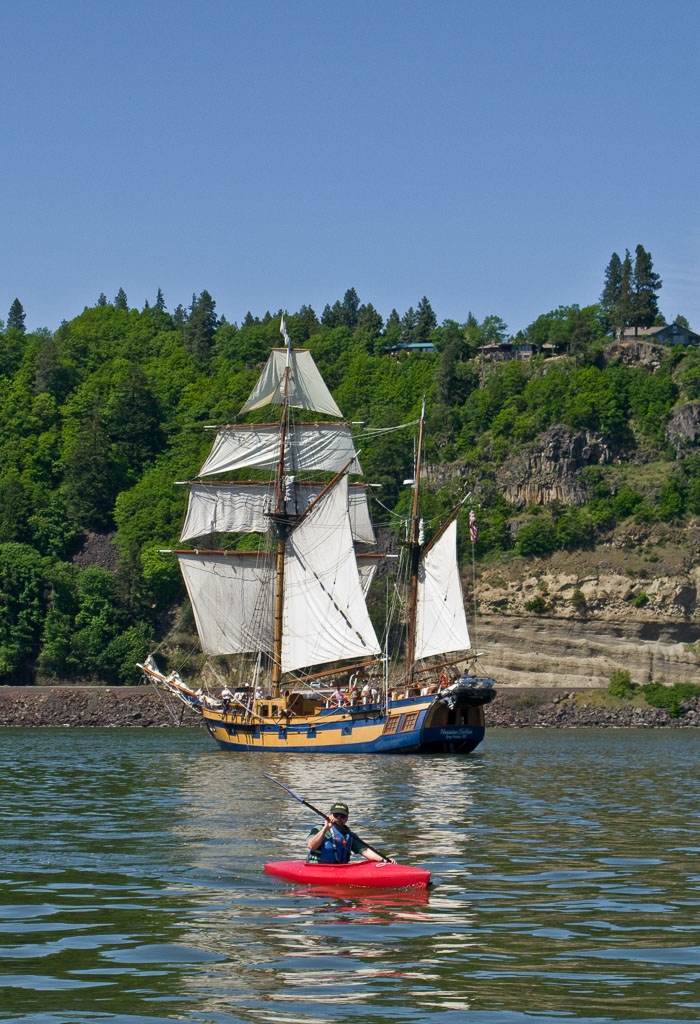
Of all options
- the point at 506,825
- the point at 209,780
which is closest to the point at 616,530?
the point at 209,780

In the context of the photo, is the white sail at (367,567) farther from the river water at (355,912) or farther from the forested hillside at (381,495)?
the river water at (355,912)

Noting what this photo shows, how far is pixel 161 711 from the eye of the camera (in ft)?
435

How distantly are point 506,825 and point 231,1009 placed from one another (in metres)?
22.1

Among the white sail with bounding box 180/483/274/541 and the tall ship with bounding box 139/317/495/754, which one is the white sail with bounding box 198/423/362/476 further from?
the white sail with bounding box 180/483/274/541

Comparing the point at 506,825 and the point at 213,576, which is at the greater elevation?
the point at 213,576

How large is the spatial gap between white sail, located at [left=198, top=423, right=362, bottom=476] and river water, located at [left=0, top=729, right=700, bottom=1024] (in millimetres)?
56548

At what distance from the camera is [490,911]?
24.4 m

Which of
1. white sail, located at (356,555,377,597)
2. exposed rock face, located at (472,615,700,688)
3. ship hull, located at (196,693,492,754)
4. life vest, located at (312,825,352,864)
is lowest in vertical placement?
ship hull, located at (196,693,492,754)

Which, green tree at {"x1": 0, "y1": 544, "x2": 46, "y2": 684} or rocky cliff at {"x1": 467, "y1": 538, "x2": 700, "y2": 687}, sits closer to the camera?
rocky cliff at {"x1": 467, "y1": 538, "x2": 700, "y2": 687}

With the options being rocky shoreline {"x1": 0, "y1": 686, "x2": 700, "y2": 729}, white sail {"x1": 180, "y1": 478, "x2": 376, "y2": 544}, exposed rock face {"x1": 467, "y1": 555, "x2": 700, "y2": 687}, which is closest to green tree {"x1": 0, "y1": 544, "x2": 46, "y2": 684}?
rocky shoreline {"x1": 0, "y1": 686, "x2": 700, "y2": 729}

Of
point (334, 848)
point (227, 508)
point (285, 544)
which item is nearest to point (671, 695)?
point (227, 508)

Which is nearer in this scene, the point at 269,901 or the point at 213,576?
the point at 269,901

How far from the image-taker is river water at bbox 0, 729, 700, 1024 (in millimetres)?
18109

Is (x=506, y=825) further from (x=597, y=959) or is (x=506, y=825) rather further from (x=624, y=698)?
(x=624, y=698)
